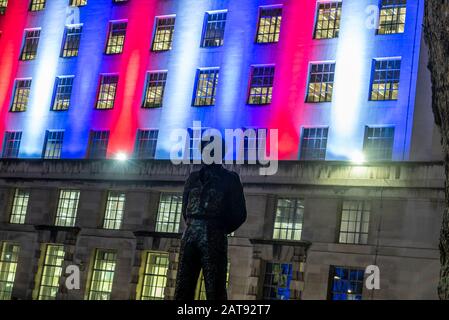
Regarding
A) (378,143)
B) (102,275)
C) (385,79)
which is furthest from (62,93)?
(378,143)

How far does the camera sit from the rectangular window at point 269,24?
43.4 meters

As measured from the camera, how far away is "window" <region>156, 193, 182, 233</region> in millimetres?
42750

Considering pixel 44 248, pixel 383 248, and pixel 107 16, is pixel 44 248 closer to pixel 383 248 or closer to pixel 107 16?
pixel 107 16

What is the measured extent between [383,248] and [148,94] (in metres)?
17.7

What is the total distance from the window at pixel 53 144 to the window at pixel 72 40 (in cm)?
534

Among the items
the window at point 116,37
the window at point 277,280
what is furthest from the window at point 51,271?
the window at point 277,280

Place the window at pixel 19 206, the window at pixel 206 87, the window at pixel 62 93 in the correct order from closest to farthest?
the window at pixel 206 87, the window at pixel 19 206, the window at pixel 62 93

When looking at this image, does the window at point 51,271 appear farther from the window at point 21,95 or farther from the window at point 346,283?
the window at point 346,283

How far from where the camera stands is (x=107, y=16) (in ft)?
163

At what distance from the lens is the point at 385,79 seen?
129 ft

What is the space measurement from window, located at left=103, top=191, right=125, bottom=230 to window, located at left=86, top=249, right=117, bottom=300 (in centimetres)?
154

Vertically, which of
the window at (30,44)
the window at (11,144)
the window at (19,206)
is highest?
the window at (30,44)
